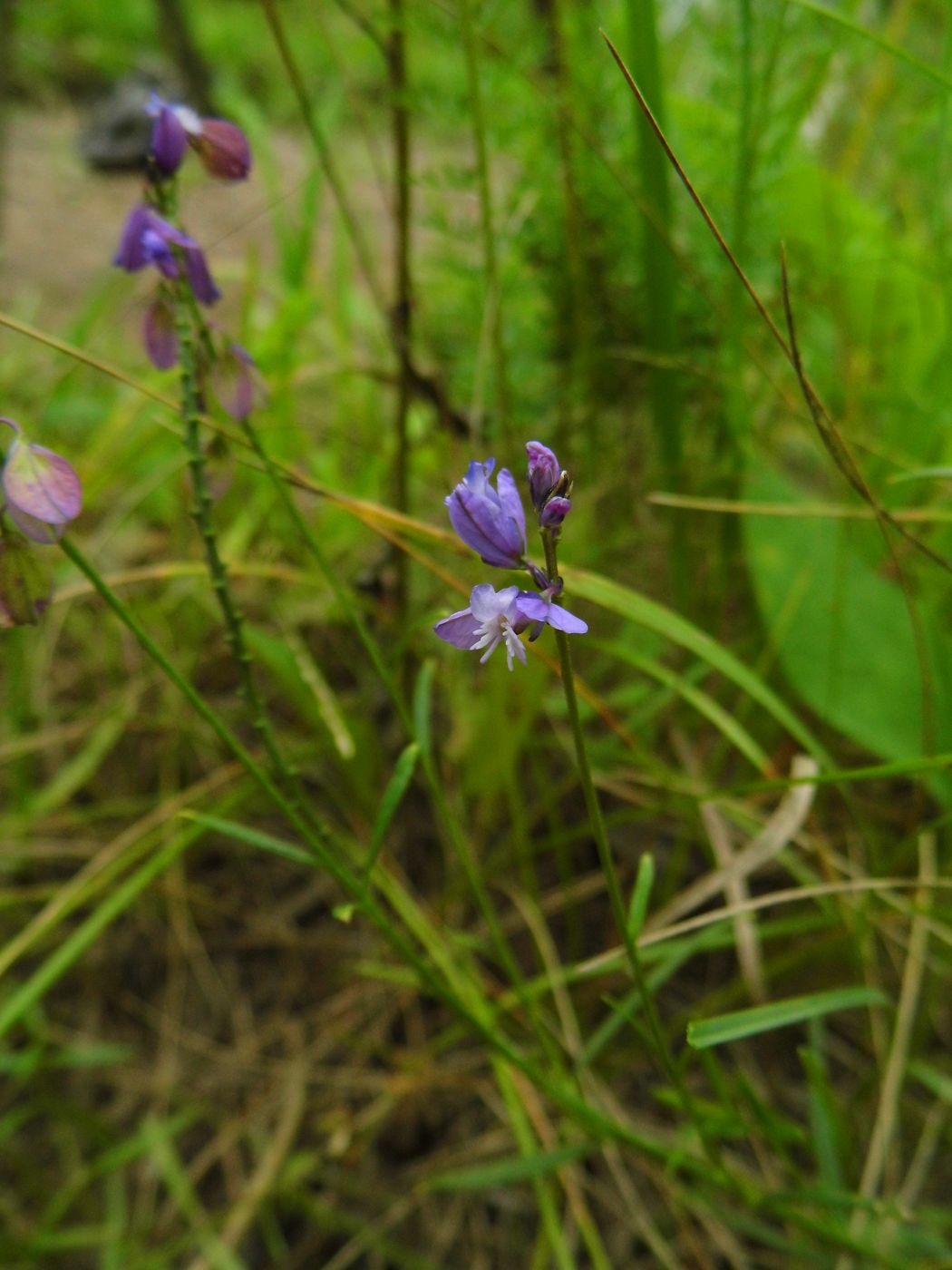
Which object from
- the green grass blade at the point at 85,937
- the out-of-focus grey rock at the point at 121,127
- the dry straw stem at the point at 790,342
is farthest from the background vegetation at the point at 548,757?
the out-of-focus grey rock at the point at 121,127

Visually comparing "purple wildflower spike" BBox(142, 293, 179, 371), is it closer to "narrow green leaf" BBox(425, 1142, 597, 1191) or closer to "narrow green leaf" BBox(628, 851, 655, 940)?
"narrow green leaf" BBox(628, 851, 655, 940)

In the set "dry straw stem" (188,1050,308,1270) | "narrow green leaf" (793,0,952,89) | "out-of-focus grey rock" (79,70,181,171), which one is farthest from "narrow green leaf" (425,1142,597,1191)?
"out-of-focus grey rock" (79,70,181,171)

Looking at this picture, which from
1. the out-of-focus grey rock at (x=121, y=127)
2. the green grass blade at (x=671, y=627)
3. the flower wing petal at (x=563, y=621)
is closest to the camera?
the flower wing petal at (x=563, y=621)

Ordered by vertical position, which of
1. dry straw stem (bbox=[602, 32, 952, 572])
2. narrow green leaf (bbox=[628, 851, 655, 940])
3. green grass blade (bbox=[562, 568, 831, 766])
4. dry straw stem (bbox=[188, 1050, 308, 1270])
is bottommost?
dry straw stem (bbox=[188, 1050, 308, 1270])

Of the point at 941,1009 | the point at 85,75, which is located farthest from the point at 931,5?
the point at 85,75

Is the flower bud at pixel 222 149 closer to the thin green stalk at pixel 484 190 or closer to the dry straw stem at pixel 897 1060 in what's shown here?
the thin green stalk at pixel 484 190

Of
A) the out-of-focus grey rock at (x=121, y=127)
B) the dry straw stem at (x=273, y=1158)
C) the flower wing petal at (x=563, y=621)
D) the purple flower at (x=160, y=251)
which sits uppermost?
the out-of-focus grey rock at (x=121, y=127)

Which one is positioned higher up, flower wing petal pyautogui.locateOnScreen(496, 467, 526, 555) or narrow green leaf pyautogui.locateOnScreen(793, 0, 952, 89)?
narrow green leaf pyautogui.locateOnScreen(793, 0, 952, 89)

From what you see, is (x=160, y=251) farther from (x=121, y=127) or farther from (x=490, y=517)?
(x=121, y=127)
